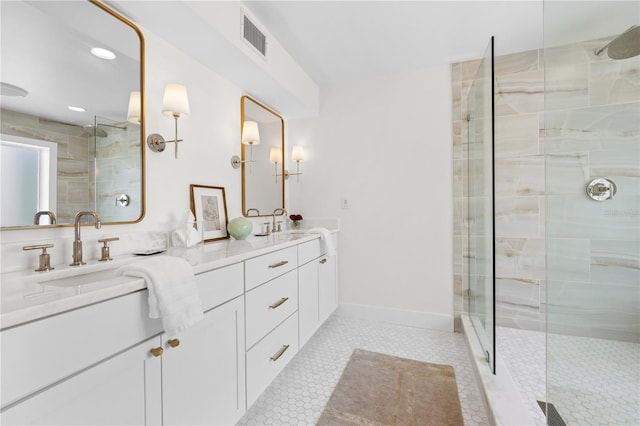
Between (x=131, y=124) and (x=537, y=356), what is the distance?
2.86 meters

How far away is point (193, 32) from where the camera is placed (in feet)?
5.01

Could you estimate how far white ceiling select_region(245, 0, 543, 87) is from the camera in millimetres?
1777

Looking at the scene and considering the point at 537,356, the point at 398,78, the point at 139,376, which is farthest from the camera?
the point at 398,78

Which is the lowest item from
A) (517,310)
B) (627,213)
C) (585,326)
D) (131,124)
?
(517,310)

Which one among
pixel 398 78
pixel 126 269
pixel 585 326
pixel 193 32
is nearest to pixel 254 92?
pixel 193 32

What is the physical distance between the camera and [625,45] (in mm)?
912

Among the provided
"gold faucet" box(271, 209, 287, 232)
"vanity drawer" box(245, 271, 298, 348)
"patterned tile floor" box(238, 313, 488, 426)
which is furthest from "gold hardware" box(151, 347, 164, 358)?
"gold faucet" box(271, 209, 287, 232)

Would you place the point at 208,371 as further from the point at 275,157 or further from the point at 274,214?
the point at 275,157

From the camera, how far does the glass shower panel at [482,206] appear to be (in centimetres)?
169

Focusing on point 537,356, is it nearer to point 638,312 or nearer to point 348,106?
point 638,312

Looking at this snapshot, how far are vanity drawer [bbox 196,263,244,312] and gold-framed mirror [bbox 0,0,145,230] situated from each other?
1.94 ft

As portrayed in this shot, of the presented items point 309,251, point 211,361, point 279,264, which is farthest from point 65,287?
point 309,251

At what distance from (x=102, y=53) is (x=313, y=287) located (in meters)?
1.81

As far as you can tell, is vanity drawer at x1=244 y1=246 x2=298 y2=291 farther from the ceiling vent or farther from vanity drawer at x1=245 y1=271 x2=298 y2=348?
the ceiling vent
